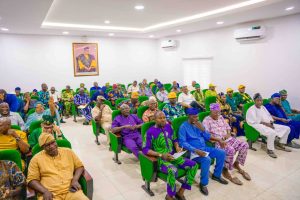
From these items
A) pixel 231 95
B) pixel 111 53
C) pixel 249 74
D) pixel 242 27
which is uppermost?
pixel 242 27

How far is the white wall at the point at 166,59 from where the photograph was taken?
6.43m

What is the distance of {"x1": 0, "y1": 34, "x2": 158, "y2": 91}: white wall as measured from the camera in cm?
859

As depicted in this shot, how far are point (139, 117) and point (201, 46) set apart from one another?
5.84 meters

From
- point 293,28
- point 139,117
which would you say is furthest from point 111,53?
point 293,28

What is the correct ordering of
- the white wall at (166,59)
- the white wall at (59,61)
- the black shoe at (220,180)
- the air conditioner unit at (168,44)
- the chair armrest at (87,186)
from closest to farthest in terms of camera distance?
the chair armrest at (87,186)
the black shoe at (220,180)
the white wall at (166,59)
the white wall at (59,61)
the air conditioner unit at (168,44)

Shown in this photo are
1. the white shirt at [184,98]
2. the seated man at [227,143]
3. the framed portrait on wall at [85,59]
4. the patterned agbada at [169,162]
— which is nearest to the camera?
the patterned agbada at [169,162]

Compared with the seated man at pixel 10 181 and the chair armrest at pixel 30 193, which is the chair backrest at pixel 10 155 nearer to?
the seated man at pixel 10 181

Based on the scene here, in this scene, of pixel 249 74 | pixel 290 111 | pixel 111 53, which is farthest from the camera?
pixel 111 53

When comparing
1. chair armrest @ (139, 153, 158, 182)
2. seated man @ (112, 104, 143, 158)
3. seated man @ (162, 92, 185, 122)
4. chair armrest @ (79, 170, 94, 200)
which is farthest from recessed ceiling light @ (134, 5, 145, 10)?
chair armrest @ (79, 170, 94, 200)

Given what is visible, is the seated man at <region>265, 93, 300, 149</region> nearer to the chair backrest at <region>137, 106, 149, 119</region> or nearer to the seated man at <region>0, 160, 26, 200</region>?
the chair backrest at <region>137, 106, 149, 119</region>

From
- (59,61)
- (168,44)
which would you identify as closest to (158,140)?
(59,61)

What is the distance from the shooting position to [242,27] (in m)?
7.38

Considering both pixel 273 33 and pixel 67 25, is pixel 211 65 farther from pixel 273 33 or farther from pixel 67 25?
pixel 67 25

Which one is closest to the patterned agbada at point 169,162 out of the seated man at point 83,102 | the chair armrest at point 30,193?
the chair armrest at point 30,193
